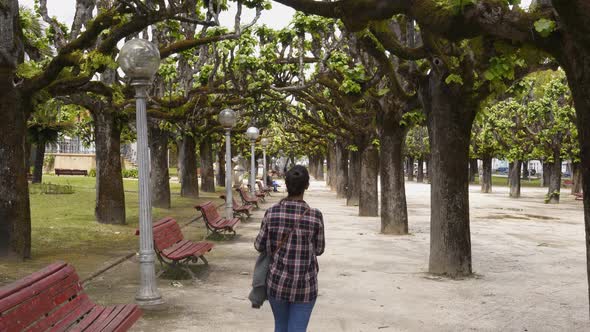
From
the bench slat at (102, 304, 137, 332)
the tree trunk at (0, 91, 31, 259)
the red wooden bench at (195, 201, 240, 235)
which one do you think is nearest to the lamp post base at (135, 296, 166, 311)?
the bench slat at (102, 304, 137, 332)

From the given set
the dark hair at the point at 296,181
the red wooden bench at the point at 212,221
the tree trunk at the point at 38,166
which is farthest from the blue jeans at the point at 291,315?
the tree trunk at the point at 38,166

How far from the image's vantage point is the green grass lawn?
425 inches

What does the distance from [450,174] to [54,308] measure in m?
6.81

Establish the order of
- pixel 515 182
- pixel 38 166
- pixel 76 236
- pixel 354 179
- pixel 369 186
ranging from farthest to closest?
pixel 515 182 < pixel 38 166 < pixel 354 179 < pixel 369 186 < pixel 76 236

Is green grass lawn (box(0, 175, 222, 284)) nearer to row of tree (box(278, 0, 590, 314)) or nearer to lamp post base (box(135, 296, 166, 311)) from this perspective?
lamp post base (box(135, 296, 166, 311))

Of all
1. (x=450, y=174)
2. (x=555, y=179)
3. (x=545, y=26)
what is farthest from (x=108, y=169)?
(x=555, y=179)

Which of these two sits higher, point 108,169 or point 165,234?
point 108,169

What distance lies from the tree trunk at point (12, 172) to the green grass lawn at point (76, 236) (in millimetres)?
412

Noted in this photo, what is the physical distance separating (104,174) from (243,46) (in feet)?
23.9

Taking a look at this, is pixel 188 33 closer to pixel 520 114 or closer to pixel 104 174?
pixel 104 174

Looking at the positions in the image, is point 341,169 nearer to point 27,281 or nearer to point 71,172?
point 71,172

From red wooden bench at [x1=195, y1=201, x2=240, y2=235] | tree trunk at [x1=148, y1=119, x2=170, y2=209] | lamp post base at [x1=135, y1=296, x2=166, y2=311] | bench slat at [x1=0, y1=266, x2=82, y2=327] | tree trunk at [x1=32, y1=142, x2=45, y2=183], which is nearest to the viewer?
bench slat at [x1=0, y1=266, x2=82, y2=327]

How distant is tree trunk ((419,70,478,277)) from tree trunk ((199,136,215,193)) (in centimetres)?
2563

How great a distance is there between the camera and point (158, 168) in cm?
2520
